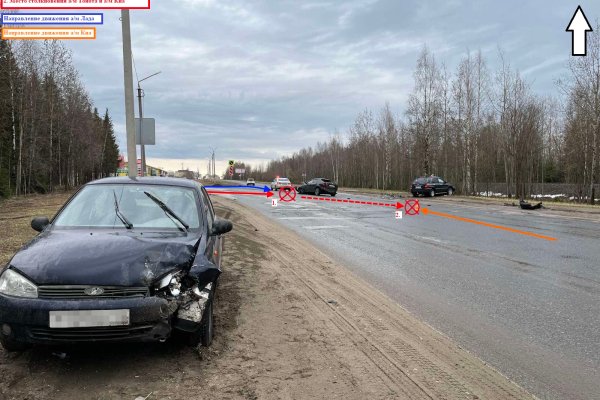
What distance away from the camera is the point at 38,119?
4044 centimetres

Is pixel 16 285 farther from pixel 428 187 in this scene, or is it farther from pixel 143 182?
pixel 428 187

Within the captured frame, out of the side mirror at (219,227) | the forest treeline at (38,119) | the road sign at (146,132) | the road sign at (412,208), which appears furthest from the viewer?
the forest treeline at (38,119)

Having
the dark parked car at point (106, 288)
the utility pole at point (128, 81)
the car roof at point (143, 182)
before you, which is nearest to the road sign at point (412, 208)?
the utility pole at point (128, 81)

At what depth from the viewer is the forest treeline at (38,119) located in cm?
3391

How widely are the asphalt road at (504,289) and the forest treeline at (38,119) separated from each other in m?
27.9

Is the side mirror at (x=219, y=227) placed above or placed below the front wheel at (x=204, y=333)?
above

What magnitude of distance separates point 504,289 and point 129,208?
17.5ft

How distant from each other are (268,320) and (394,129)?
202ft

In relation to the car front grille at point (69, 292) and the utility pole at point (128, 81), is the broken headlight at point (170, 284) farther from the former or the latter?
the utility pole at point (128, 81)

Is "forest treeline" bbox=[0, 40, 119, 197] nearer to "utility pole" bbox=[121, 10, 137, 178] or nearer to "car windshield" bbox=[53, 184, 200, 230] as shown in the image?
"utility pole" bbox=[121, 10, 137, 178]

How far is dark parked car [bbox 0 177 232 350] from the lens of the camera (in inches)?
129

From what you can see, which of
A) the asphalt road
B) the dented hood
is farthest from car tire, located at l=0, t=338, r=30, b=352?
the asphalt road

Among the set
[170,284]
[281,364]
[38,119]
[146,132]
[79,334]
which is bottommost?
[281,364]

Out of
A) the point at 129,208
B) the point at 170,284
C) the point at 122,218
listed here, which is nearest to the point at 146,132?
the point at 129,208
